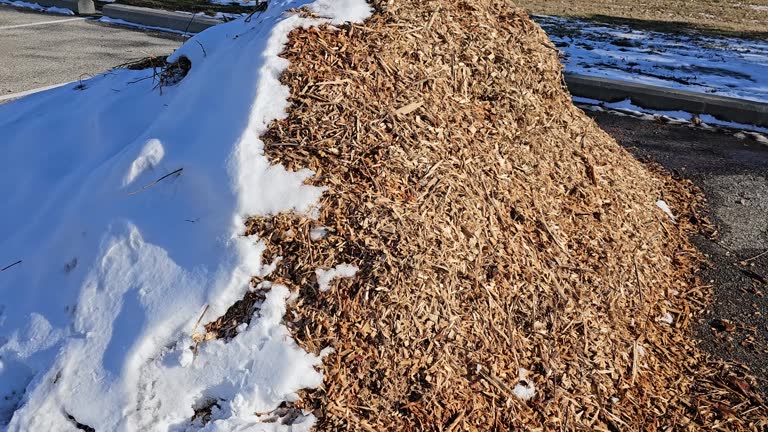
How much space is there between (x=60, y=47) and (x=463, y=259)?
8.50 m

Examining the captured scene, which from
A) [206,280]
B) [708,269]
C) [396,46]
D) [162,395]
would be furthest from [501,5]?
[162,395]

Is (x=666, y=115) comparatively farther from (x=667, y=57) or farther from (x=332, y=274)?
(x=332, y=274)

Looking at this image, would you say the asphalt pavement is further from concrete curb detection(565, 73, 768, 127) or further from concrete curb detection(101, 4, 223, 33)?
concrete curb detection(101, 4, 223, 33)

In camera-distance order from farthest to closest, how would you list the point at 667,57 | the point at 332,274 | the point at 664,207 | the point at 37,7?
the point at 37,7
the point at 667,57
the point at 664,207
the point at 332,274

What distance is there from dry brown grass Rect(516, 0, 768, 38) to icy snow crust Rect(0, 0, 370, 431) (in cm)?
1008

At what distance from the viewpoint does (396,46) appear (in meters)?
3.33

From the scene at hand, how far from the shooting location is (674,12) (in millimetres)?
13164

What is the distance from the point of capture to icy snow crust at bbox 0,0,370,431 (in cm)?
240

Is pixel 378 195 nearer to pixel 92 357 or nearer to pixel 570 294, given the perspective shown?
pixel 570 294

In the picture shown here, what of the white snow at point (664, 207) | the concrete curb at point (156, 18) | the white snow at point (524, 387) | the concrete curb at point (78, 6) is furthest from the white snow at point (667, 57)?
the concrete curb at point (78, 6)

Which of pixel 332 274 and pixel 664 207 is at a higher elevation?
pixel 332 274

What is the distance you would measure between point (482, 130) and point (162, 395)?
2039 millimetres

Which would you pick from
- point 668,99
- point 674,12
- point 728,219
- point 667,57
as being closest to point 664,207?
point 728,219

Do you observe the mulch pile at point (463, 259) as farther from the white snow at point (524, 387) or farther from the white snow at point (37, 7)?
the white snow at point (37, 7)
